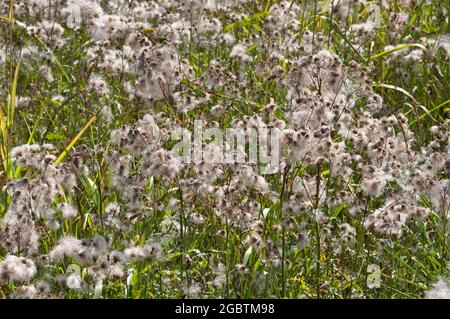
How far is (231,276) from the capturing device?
373cm

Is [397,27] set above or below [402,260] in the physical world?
above

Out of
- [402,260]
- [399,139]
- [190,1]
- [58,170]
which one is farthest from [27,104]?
[402,260]

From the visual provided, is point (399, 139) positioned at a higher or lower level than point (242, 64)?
lower

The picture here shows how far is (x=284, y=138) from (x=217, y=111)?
1.25 m

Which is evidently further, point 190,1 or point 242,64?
point 242,64

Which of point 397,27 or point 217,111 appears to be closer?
point 217,111

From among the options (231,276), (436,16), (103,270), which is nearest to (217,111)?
(231,276)

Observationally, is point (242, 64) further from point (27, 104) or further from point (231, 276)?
point (231, 276)

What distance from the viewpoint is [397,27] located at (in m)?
6.10

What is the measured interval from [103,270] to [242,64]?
8.65 ft
